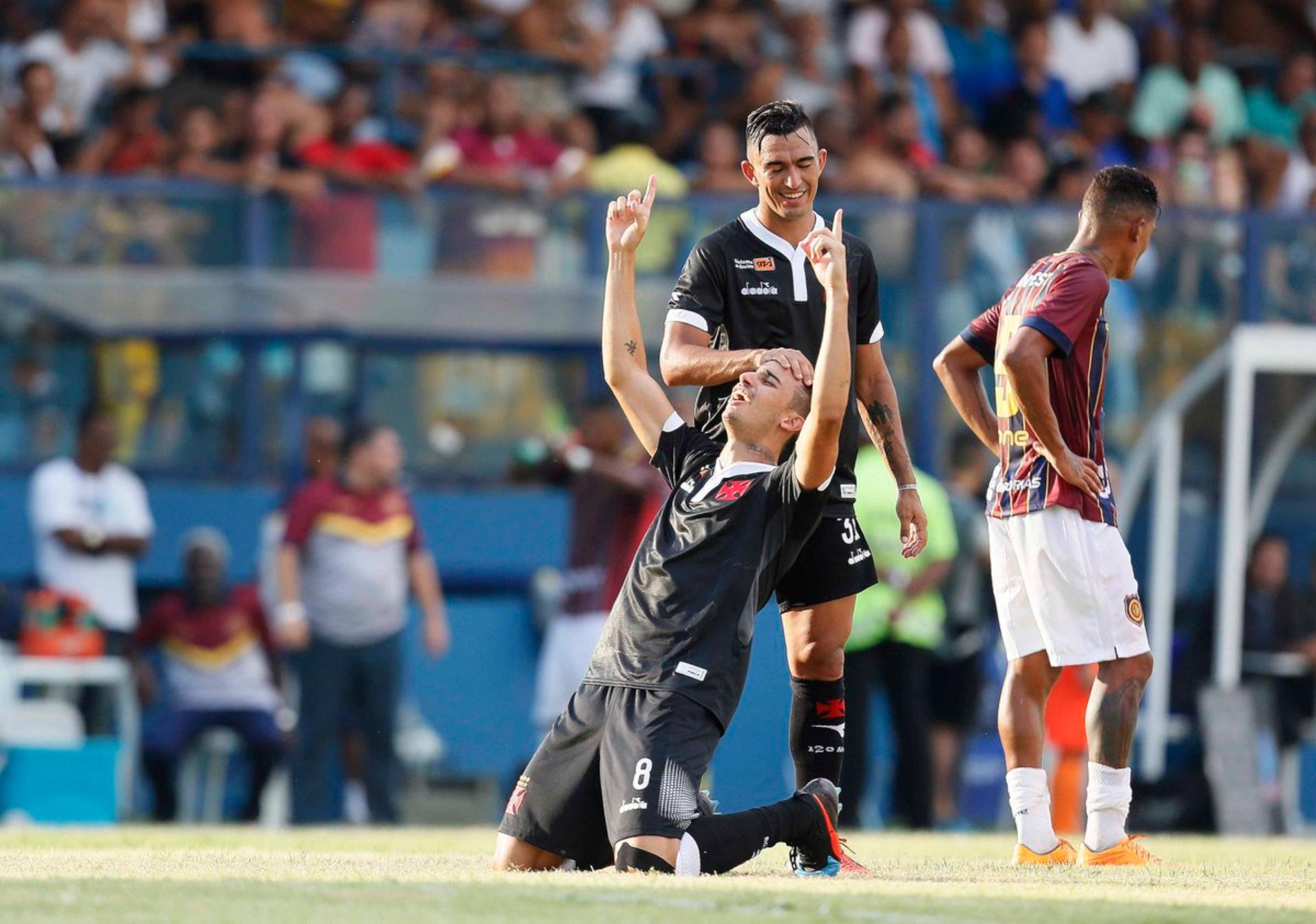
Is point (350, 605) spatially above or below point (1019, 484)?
below

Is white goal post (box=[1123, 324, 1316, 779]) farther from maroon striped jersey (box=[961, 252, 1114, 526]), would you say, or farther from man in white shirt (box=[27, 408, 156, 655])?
maroon striped jersey (box=[961, 252, 1114, 526])

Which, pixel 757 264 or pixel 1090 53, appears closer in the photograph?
pixel 757 264

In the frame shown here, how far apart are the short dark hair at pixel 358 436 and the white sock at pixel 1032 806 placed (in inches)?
232

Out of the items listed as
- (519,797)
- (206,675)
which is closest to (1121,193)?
(519,797)

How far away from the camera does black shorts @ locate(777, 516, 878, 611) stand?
6895 millimetres

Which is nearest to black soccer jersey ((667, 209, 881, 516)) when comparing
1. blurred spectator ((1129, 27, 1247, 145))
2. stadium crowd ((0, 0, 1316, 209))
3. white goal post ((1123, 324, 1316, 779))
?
stadium crowd ((0, 0, 1316, 209))

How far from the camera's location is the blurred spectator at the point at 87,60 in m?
13.5

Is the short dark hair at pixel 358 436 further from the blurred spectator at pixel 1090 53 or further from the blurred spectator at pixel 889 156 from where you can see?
the blurred spectator at pixel 1090 53

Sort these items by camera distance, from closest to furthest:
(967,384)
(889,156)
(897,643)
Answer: (967,384) < (897,643) < (889,156)

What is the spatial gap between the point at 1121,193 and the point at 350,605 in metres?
6.31

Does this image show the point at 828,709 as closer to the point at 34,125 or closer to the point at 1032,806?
the point at 1032,806

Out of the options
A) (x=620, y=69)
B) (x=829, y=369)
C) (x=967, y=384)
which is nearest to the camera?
(x=829, y=369)

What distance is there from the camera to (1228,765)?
13.1m

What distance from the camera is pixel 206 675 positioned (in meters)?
12.4
